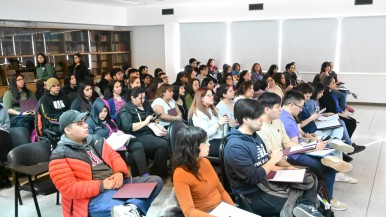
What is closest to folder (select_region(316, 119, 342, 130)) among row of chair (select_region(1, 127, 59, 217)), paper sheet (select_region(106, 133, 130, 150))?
paper sheet (select_region(106, 133, 130, 150))

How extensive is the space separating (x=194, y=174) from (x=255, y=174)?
438 mm

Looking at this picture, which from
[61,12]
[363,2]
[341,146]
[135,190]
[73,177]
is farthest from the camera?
[61,12]

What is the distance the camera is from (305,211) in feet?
6.68

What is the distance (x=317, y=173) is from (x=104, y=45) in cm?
853

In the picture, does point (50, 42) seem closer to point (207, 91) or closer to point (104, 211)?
point (207, 91)

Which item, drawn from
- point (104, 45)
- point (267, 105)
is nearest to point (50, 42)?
point (104, 45)

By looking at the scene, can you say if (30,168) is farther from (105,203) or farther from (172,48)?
(172,48)

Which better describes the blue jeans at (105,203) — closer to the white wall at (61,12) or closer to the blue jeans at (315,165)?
the blue jeans at (315,165)

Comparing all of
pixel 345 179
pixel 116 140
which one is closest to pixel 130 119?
pixel 116 140

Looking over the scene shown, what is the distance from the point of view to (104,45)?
10.0m

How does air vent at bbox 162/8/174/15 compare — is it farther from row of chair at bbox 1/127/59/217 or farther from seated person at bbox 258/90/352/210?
row of chair at bbox 1/127/59/217

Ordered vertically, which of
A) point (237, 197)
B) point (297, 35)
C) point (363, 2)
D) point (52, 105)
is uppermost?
point (363, 2)

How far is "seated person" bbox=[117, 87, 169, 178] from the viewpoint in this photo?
3.69 m

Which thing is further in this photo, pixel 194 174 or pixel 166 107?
pixel 166 107
